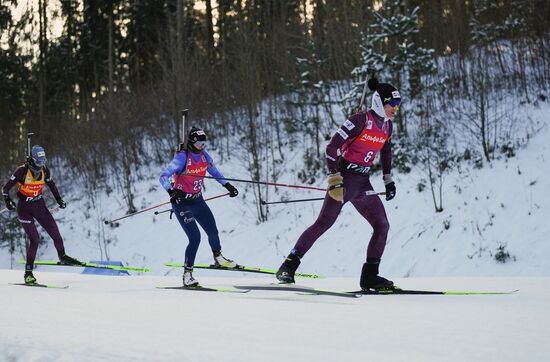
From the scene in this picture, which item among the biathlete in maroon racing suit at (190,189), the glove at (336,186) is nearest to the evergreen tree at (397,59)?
the biathlete in maroon racing suit at (190,189)

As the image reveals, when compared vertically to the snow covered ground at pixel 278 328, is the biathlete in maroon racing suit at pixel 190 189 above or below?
above

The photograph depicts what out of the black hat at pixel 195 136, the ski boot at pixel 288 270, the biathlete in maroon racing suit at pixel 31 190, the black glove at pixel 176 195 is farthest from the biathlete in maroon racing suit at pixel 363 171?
the biathlete in maroon racing suit at pixel 31 190

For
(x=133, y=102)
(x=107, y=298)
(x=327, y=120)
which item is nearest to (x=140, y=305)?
(x=107, y=298)

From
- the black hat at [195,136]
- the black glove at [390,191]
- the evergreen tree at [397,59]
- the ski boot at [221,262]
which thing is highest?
the evergreen tree at [397,59]

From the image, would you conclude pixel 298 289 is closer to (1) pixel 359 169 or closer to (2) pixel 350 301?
(2) pixel 350 301

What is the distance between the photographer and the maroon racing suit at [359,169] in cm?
617

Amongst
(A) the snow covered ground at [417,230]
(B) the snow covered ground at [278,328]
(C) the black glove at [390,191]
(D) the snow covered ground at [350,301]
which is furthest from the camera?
(A) the snow covered ground at [417,230]

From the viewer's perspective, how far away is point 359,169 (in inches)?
249

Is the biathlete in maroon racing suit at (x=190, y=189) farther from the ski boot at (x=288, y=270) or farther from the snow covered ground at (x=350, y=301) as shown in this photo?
the ski boot at (x=288, y=270)

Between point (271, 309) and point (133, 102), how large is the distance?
2144cm

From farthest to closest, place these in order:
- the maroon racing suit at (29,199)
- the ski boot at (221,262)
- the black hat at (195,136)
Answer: the maroon racing suit at (29,199) → the ski boot at (221,262) → the black hat at (195,136)

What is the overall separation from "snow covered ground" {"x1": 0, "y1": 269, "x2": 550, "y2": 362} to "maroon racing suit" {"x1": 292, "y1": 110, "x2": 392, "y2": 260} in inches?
26.1

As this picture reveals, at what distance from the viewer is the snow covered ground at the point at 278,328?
127 inches

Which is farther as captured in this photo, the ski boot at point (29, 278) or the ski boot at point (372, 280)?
the ski boot at point (29, 278)
